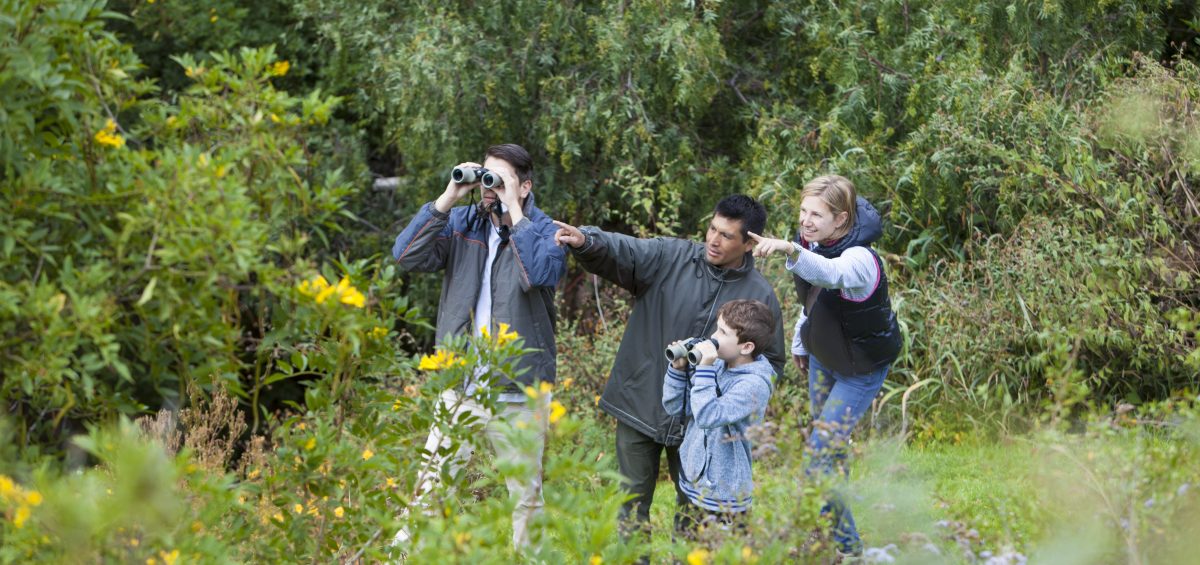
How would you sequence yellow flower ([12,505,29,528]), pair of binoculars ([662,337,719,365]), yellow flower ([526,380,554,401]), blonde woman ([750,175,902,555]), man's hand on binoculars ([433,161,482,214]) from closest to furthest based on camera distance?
1. yellow flower ([12,505,29,528])
2. yellow flower ([526,380,554,401])
3. pair of binoculars ([662,337,719,365])
4. blonde woman ([750,175,902,555])
5. man's hand on binoculars ([433,161,482,214])

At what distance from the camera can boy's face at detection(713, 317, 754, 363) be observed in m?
3.85

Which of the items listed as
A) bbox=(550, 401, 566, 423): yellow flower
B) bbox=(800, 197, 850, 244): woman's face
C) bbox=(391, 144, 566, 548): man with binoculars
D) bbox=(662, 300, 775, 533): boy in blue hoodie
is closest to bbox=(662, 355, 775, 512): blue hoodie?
bbox=(662, 300, 775, 533): boy in blue hoodie

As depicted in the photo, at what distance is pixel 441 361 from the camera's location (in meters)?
2.95

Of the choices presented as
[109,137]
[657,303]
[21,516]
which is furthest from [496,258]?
[21,516]

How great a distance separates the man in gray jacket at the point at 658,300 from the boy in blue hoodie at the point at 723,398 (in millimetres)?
192

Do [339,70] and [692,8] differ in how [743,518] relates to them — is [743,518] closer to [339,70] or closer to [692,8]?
[692,8]

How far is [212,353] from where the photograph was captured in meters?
2.53

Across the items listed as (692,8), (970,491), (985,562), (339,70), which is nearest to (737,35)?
(692,8)

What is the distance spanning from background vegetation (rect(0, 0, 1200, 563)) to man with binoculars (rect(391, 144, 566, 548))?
484 millimetres

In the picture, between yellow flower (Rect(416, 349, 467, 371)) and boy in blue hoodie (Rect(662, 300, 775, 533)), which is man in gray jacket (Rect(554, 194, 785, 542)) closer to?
boy in blue hoodie (Rect(662, 300, 775, 533))

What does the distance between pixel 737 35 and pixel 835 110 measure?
175 centimetres

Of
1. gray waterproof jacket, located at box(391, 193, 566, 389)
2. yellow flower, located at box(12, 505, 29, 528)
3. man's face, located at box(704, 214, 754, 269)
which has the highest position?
yellow flower, located at box(12, 505, 29, 528)

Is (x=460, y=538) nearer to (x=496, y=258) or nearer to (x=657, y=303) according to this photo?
(x=657, y=303)

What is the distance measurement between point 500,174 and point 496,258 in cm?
32
